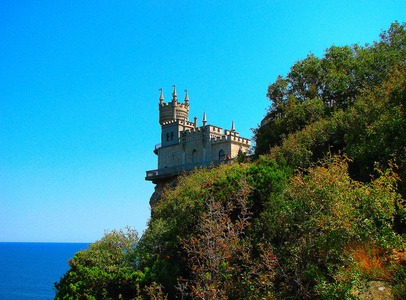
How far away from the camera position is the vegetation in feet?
32.1

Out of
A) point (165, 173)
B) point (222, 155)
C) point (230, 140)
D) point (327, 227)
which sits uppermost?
point (230, 140)

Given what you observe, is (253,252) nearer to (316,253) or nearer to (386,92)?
(316,253)

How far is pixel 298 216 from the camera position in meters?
11.2

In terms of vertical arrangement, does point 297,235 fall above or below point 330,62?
below

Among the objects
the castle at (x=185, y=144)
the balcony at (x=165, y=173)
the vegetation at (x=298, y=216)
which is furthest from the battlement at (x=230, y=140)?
the vegetation at (x=298, y=216)

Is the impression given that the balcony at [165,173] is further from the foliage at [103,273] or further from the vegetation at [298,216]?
the foliage at [103,273]

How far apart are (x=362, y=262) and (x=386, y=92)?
10.3 meters

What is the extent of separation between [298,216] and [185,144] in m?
34.0

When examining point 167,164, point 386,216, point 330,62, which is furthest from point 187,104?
point 386,216

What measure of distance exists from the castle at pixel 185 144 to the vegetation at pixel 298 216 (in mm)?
11178

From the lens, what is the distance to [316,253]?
35.7ft

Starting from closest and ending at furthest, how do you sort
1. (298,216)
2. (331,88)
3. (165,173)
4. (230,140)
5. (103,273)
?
(298,216)
(103,273)
(331,88)
(230,140)
(165,173)

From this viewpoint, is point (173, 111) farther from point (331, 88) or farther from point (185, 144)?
point (331, 88)

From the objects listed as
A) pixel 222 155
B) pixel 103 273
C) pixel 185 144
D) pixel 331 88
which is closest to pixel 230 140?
pixel 222 155
